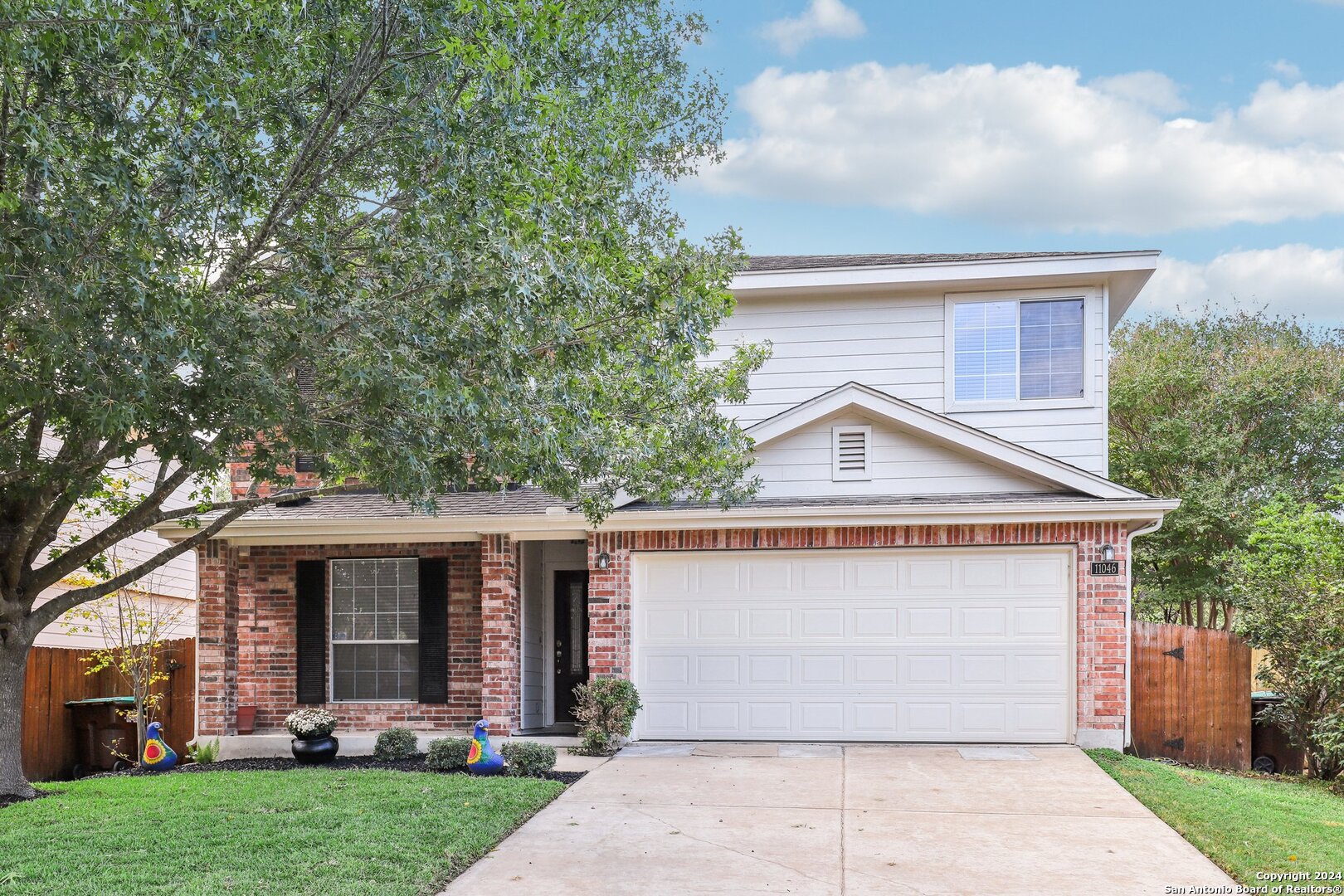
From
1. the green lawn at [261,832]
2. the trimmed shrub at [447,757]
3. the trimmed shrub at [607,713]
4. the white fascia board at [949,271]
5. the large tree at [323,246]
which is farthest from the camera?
the white fascia board at [949,271]

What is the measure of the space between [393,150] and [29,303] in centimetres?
221

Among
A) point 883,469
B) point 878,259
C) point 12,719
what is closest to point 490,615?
point 12,719

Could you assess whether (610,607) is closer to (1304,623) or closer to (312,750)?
(312,750)

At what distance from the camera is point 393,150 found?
6676 millimetres

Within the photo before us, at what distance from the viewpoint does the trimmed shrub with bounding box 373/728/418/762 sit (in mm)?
11938

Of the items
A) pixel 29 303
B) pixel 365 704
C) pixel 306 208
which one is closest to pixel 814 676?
pixel 365 704

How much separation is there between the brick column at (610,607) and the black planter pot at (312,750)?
9.97 ft

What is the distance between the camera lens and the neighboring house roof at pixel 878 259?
Result: 13.6 m

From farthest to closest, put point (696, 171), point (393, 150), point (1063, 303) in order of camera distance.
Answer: point (696, 171)
point (1063, 303)
point (393, 150)

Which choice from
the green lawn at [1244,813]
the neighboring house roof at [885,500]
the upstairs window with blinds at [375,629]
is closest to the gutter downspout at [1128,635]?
the green lawn at [1244,813]

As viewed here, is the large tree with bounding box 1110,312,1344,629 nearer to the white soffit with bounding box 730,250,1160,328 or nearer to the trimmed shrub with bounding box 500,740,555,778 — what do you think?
the white soffit with bounding box 730,250,1160,328

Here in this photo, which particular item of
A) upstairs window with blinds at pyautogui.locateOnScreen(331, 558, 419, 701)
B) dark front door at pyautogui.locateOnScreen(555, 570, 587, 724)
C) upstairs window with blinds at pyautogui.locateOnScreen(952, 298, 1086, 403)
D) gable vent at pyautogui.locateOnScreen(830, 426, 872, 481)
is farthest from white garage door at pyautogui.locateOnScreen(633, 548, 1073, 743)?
upstairs window with blinds at pyautogui.locateOnScreen(331, 558, 419, 701)

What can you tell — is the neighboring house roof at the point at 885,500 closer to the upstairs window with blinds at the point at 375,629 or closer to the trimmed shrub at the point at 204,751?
the upstairs window with blinds at the point at 375,629

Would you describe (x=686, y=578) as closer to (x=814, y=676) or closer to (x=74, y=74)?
(x=814, y=676)
